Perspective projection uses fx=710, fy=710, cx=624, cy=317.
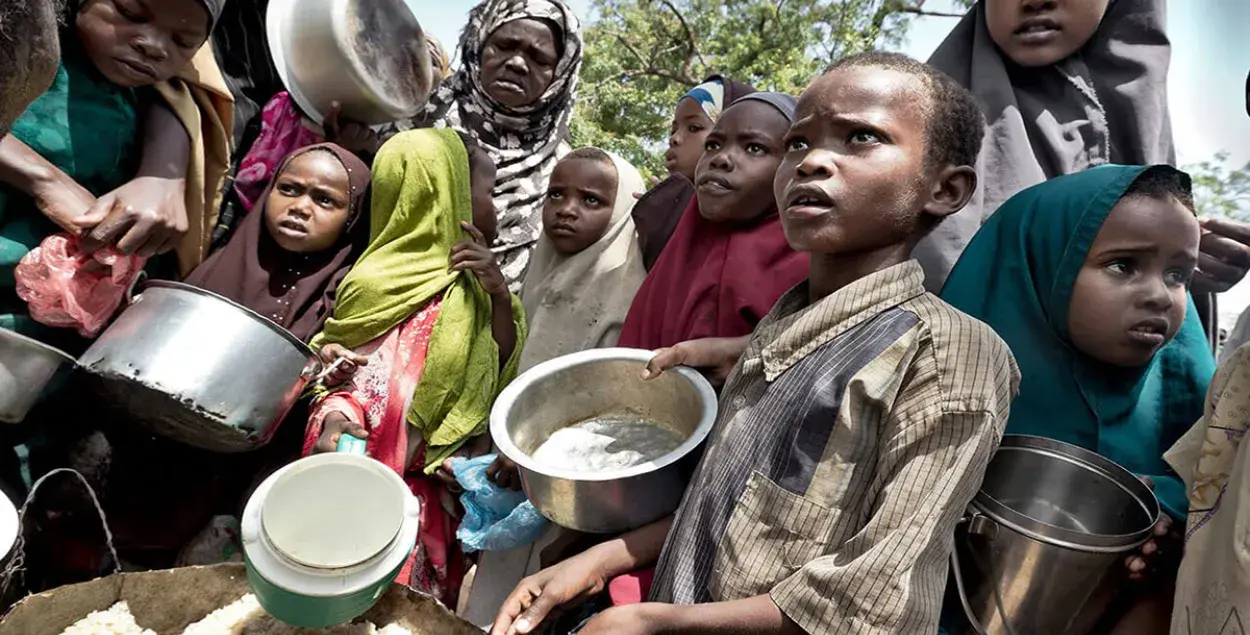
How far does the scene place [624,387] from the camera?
1.75 m

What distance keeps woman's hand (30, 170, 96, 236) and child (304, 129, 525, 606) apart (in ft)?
2.38

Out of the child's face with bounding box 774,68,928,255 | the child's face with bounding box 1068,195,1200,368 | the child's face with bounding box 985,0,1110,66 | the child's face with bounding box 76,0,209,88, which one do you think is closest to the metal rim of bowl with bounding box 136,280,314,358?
the child's face with bounding box 76,0,209,88

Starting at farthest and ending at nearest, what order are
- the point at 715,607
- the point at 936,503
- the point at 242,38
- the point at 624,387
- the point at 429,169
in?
the point at 242,38 < the point at 429,169 < the point at 624,387 < the point at 715,607 < the point at 936,503

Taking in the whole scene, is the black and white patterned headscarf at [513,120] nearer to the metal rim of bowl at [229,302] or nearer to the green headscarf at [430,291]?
the green headscarf at [430,291]

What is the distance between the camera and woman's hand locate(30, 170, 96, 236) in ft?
6.20

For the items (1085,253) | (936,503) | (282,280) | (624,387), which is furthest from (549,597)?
(282,280)

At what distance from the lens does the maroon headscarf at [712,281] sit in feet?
6.06

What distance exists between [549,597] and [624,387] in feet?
1.75

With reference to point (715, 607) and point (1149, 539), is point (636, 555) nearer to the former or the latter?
point (715, 607)

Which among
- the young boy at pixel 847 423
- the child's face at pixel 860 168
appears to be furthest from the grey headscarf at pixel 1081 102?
the child's face at pixel 860 168

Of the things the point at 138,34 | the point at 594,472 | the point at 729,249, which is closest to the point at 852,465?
the point at 594,472

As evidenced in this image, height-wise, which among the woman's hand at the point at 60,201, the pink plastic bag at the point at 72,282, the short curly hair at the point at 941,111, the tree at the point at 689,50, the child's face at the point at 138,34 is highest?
the child's face at the point at 138,34

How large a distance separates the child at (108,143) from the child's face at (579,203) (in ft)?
3.93

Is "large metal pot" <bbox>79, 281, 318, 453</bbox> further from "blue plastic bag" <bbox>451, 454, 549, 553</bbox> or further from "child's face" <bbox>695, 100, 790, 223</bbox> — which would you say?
"child's face" <bbox>695, 100, 790, 223</bbox>
